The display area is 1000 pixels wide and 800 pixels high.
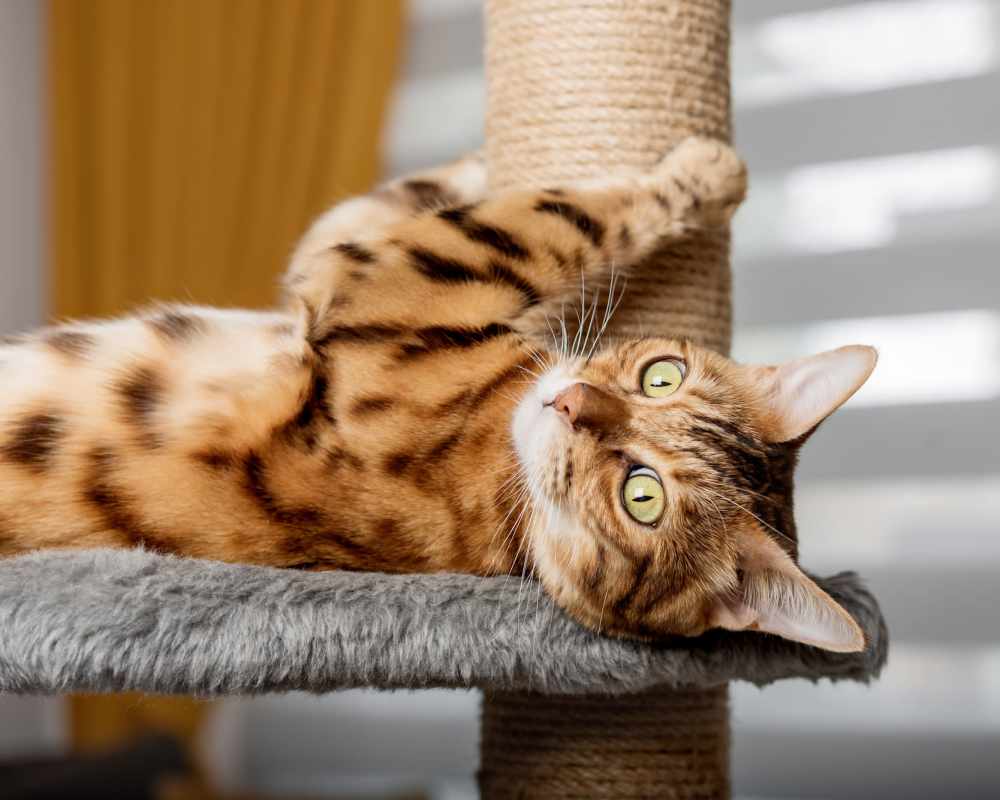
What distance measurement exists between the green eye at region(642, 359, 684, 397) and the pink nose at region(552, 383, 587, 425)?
113 millimetres

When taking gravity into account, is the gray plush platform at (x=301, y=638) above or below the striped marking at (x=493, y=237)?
below

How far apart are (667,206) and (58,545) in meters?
0.73

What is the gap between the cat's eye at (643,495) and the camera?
1059 mm

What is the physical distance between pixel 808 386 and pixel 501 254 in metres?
0.35

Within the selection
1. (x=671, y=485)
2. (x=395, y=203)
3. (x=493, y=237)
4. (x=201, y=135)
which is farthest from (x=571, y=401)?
(x=201, y=135)

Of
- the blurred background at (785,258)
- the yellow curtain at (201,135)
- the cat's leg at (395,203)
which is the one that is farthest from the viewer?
the yellow curtain at (201,135)

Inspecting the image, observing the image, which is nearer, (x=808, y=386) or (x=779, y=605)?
(x=779, y=605)

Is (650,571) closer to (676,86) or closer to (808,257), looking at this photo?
(676,86)

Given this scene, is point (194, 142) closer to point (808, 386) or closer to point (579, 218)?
point (579, 218)

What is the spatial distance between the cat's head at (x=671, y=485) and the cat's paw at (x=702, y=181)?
0.18 meters

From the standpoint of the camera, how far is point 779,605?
101cm

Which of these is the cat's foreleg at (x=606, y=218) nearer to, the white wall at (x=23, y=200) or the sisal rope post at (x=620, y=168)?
the sisal rope post at (x=620, y=168)

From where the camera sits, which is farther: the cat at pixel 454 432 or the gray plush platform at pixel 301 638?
the cat at pixel 454 432

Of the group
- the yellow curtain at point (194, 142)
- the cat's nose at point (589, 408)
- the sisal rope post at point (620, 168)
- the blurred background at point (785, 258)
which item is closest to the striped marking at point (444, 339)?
the cat's nose at point (589, 408)
